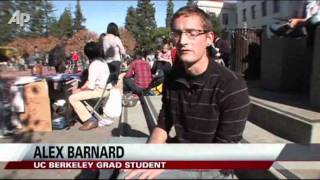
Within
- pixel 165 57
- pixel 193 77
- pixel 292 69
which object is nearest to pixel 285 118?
pixel 292 69

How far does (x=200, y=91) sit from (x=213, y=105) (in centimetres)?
7

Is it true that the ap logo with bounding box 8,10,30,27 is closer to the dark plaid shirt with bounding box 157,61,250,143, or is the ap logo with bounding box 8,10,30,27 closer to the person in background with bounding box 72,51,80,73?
the person in background with bounding box 72,51,80,73

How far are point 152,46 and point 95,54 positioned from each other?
248mm

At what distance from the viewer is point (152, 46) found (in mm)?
1880

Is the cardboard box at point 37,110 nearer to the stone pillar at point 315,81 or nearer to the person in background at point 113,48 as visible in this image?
the person in background at point 113,48

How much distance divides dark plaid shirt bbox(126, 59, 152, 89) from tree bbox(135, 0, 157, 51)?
0.17 metres

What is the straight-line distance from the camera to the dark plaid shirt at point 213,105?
6.09 ft

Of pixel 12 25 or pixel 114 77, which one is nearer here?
pixel 12 25

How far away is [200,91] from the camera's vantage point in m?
1.87

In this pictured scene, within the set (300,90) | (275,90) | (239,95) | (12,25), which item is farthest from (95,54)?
(300,90)

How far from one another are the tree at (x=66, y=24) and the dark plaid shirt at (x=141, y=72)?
329 millimetres

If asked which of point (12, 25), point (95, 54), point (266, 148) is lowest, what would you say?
point (266, 148)

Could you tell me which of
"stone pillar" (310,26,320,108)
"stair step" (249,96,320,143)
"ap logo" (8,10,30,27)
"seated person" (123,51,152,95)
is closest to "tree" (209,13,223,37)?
"seated person" (123,51,152,95)

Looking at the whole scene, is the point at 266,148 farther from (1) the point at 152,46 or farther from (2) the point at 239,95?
(1) the point at 152,46
